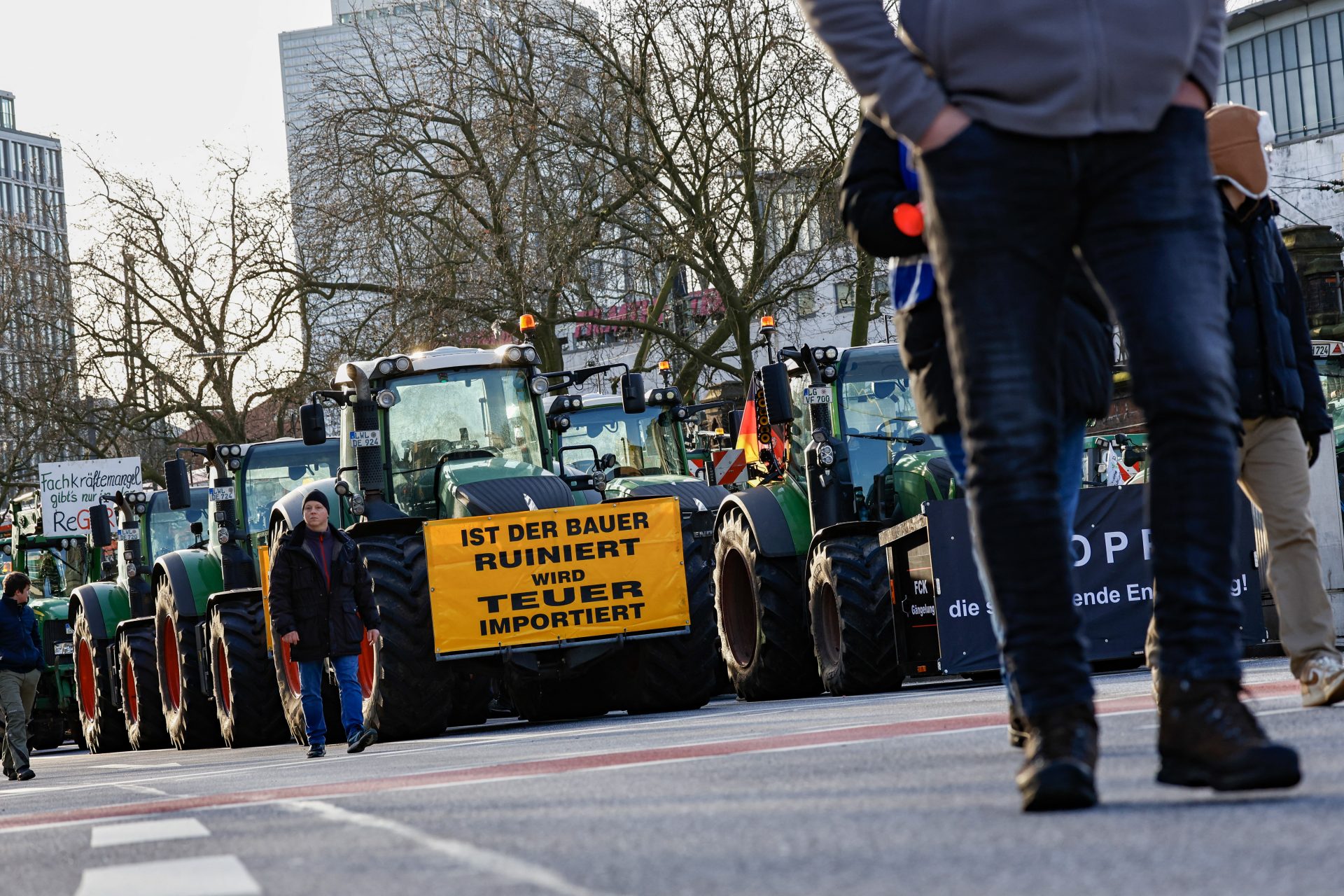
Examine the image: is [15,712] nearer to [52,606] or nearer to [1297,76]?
[52,606]

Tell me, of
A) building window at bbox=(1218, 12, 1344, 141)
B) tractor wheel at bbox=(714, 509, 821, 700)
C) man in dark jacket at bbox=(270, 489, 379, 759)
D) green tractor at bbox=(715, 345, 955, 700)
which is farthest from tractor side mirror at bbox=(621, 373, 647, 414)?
building window at bbox=(1218, 12, 1344, 141)

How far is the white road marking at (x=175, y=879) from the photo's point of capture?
11.4 ft

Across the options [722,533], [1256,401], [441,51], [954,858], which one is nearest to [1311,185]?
[441,51]

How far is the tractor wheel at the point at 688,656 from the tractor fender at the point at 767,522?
67cm

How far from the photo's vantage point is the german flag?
56.1 feet

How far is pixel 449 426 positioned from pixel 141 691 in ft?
23.2

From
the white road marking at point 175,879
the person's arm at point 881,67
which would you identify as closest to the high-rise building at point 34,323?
the white road marking at point 175,879

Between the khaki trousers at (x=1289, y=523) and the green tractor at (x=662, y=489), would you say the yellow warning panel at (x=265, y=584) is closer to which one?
the green tractor at (x=662, y=489)

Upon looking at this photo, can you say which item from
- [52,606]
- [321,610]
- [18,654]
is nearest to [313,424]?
[321,610]

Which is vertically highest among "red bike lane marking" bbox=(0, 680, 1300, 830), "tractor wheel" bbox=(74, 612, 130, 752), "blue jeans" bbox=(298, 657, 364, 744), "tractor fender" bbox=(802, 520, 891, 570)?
"tractor fender" bbox=(802, 520, 891, 570)

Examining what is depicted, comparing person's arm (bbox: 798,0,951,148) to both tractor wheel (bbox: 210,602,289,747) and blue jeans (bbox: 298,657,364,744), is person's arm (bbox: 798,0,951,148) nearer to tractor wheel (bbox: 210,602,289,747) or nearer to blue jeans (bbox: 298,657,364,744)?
blue jeans (bbox: 298,657,364,744)

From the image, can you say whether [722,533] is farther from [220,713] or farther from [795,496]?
[220,713]

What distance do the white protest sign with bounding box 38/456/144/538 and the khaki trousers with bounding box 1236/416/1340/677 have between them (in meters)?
40.5

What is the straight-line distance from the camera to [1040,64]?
3961 millimetres
